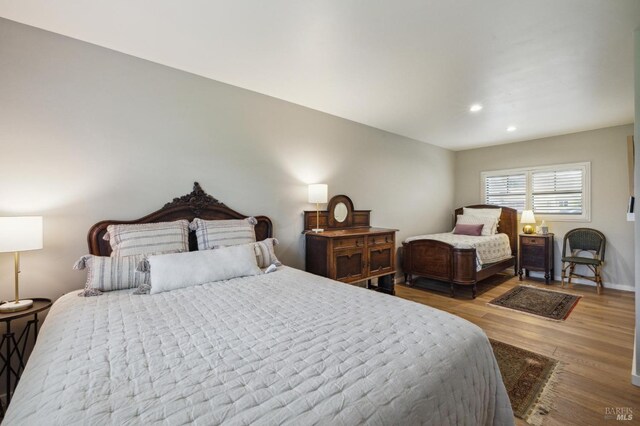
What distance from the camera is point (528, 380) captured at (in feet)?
6.89

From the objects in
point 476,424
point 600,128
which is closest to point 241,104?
point 476,424

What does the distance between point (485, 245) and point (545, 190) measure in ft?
5.91

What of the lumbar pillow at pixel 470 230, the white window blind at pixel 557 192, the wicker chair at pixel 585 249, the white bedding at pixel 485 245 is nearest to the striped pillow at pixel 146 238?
the white bedding at pixel 485 245

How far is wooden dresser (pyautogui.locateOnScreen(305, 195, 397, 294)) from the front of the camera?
10.3 feet

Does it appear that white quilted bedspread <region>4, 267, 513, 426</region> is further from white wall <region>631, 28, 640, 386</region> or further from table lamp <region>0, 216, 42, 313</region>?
white wall <region>631, 28, 640, 386</region>

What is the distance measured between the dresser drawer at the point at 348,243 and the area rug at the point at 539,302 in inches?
78.8

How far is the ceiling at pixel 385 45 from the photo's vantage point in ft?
5.85

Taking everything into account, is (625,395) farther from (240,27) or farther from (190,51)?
(190,51)

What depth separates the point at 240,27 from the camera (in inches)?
77.0

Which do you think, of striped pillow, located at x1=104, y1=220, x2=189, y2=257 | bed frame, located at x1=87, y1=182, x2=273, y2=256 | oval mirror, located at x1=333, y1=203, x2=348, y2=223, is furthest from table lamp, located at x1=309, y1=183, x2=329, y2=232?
striped pillow, located at x1=104, y1=220, x2=189, y2=257

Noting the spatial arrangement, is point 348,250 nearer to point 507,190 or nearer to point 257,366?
point 257,366

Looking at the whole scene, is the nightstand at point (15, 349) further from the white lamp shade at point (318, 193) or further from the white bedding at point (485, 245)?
the white bedding at point (485, 245)

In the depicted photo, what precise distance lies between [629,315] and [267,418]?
4.56 metres

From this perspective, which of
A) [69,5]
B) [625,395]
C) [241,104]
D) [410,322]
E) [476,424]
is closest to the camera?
[476,424]
